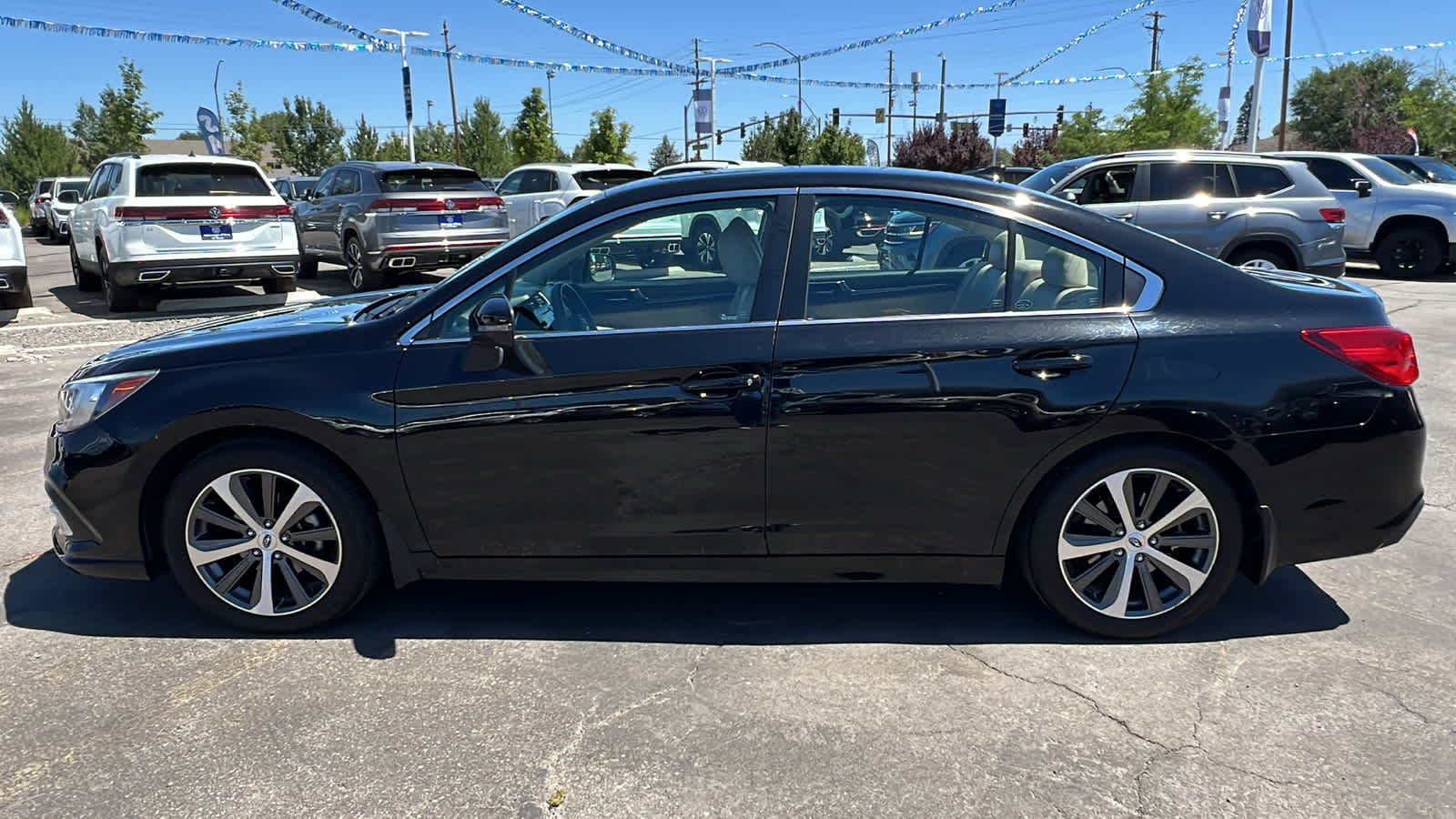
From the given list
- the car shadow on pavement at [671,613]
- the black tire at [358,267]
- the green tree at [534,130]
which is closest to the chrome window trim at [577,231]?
the car shadow on pavement at [671,613]

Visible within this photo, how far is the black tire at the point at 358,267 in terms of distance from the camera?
13391 millimetres

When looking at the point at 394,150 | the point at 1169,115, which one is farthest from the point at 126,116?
the point at 1169,115

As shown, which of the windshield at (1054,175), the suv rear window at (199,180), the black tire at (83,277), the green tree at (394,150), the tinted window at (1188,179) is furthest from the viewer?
the green tree at (394,150)

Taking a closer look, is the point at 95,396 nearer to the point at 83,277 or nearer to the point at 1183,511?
the point at 1183,511

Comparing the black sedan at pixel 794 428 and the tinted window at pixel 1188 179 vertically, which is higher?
the tinted window at pixel 1188 179

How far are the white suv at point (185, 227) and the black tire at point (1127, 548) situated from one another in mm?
10954

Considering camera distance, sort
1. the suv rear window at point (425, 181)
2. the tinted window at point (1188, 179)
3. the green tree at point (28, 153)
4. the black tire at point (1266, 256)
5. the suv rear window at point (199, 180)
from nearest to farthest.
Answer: the black tire at point (1266, 256) < the tinted window at point (1188, 179) < the suv rear window at point (199, 180) < the suv rear window at point (425, 181) < the green tree at point (28, 153)

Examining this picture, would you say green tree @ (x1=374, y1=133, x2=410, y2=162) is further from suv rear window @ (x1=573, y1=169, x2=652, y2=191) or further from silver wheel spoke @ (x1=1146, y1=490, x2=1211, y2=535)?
silver wheel spoke @ (x1=1146, y1=490, x2=1211, y2=535)

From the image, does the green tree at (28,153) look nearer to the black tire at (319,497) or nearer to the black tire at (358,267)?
the black tire at (358,267)

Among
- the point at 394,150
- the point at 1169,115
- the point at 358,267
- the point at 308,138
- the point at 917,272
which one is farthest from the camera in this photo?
the point at 394,150

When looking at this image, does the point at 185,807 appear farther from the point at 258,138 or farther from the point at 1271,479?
the point at 258,138

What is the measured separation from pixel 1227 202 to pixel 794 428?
990 centimetres

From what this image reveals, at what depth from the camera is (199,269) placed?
1149cm

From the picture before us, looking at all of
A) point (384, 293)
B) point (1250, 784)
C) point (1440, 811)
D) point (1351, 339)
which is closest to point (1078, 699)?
point (1250, 784)
